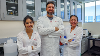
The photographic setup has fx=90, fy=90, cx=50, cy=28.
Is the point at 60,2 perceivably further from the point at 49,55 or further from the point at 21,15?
the point at 49,55

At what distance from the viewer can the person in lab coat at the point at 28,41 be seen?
51.8 inches

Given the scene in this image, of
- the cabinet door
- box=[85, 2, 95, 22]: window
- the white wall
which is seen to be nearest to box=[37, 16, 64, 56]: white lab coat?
the cabinet door

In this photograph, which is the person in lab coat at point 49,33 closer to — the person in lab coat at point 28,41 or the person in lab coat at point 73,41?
the person in lab coat at point 28,41

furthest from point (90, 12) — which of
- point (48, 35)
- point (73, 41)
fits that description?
point (48, 35)

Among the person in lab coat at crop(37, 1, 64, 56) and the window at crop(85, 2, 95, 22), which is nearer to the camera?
the person in lab coat at crop(37, 1, 64, 56)

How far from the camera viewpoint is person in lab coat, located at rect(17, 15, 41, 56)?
51.8 inches

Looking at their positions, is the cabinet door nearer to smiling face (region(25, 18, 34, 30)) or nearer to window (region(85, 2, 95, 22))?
smiling face (region(25, 18, 34, 30))

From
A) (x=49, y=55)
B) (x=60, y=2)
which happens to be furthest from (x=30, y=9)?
(x=49, y=55)

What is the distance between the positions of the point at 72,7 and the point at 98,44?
2526mm

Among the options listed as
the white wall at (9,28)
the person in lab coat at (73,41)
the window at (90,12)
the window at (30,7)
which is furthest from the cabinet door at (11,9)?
the window at (90,12)

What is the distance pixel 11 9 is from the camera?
7.23ft

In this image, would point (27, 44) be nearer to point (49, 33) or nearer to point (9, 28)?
point (49, 33)

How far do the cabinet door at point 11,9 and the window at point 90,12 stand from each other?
3852 millimetres

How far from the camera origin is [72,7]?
12.1 ft
